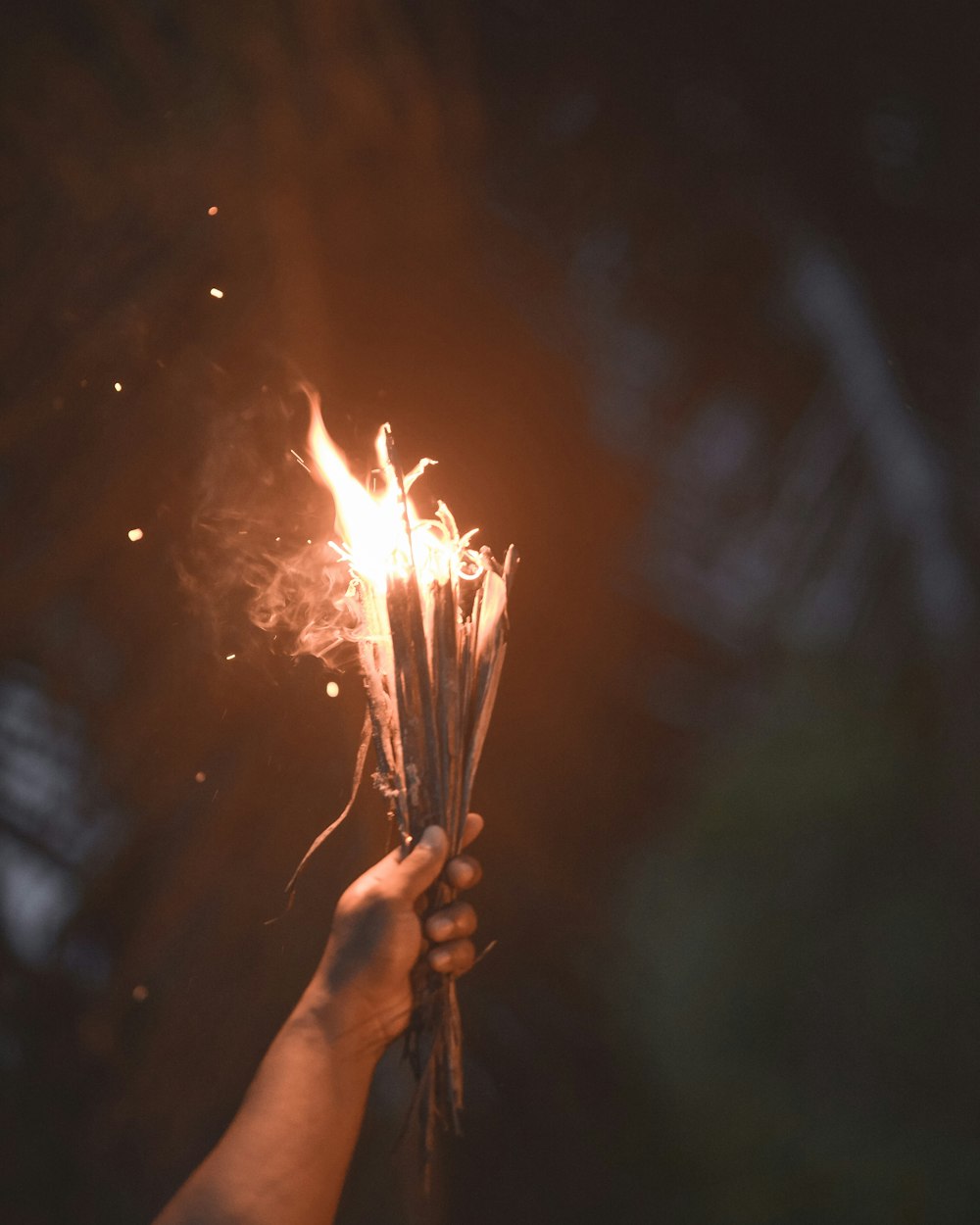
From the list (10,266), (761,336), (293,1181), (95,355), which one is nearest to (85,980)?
(293,1181)

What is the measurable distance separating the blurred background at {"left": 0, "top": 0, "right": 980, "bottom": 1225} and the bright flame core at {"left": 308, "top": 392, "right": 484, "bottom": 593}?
0.76 ft

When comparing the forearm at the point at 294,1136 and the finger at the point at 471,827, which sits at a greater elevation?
the finger at the point at 471,827

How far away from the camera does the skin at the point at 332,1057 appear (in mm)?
1048

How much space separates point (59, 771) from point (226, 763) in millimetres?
344

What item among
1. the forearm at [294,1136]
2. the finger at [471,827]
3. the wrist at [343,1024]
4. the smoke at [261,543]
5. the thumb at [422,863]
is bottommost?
the forearm at [294,1136]

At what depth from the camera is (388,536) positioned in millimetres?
1321

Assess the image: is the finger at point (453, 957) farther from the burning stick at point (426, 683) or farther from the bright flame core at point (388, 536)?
the bright flame core at point (388, 536)

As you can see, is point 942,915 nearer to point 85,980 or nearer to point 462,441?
point 462,441

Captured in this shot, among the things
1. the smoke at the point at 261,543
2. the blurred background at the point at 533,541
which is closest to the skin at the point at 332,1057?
the blurred background at the point at 533,541

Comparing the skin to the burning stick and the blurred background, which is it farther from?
the blurred background

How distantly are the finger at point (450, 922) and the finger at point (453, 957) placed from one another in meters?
0.02

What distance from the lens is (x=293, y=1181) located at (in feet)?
3.48

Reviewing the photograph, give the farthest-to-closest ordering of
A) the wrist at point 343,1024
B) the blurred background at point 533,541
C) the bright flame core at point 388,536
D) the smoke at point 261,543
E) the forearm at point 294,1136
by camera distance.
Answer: the smoke at point 261,543
the blurred background at point 533,541
the bright flame core at point 388,536
the wrist at point 343,1024
the forearm at point 294,1136

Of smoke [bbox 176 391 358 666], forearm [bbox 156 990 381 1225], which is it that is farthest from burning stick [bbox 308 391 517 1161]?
smoke [bbox 176 391 358 666]
